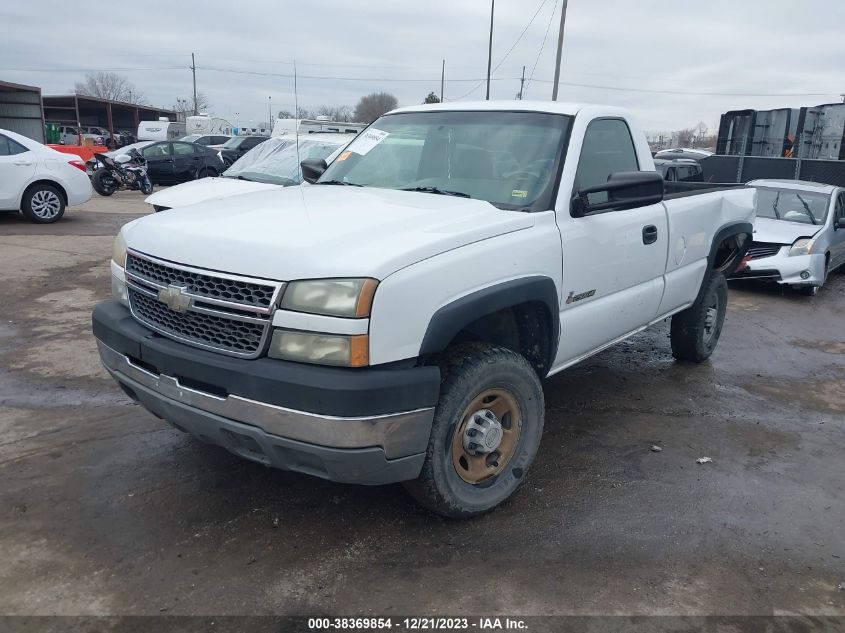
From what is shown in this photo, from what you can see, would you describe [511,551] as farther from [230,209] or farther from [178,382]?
[230,209]

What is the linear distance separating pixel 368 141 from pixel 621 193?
1.70 m

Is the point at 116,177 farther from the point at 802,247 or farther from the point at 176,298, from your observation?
the point at 176,298

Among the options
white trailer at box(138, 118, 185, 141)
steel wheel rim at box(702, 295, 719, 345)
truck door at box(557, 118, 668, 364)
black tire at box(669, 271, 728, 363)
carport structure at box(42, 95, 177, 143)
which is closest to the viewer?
truck door at box(557, 118, 668, 364)

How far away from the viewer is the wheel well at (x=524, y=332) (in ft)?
11.5

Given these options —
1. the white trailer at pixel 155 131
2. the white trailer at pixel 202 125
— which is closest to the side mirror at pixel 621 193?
the white trailer at pixel 202 125

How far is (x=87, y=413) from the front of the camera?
15.1 feet

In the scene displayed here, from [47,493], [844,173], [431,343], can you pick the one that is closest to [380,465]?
[431,343]

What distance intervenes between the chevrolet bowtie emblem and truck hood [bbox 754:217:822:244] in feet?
28.8

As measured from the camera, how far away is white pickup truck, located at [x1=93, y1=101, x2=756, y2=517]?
269 cm

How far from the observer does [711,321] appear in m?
6.11

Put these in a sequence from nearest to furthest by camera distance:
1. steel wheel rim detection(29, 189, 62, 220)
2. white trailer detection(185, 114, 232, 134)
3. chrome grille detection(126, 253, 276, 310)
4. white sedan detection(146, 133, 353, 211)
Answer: chrome grille detection(126, 253, 276, 310) → white sedan detection(146, 133, 353, 211) → steel wheel rim detection(29, 189, 62, 220) → white trailer detection(185, 114, 232, 134)

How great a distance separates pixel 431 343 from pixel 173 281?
117 cm

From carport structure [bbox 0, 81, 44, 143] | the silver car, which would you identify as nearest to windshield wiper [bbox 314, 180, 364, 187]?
the silver car

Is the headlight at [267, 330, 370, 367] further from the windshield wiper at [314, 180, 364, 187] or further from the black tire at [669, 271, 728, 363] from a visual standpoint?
the black tire at [669, 271, 728, 363]
